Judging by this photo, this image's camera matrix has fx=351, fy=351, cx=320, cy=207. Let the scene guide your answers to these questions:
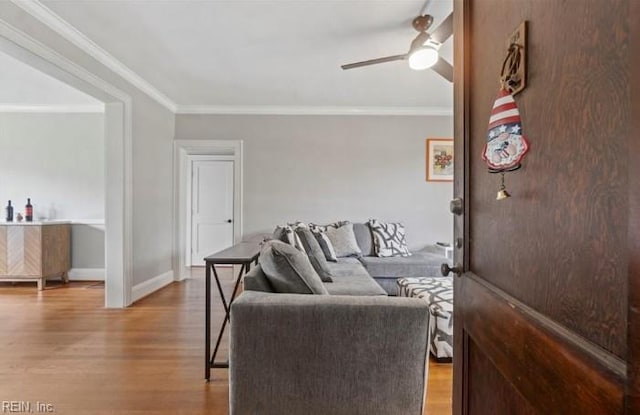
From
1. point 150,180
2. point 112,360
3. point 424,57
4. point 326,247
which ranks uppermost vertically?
point 424,57

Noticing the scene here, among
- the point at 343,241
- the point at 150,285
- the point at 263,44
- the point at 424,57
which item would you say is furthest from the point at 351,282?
the point at 150,285

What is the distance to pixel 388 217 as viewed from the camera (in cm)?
484

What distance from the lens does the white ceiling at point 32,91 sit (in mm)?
3494

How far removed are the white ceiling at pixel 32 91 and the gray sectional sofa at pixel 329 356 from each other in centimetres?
355

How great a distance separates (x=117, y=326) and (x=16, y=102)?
11.6 feet

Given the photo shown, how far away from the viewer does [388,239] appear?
4.40m

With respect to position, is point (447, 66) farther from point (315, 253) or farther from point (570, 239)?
point (570, 239)

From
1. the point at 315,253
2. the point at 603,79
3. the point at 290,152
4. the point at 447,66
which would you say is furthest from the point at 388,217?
the point at 603,79

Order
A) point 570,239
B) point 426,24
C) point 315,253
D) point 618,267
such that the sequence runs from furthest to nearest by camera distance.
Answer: point 315,253 < point 426,24 < point 570,239 < point 618,267

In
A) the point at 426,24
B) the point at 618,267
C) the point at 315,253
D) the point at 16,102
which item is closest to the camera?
the point at 618,267

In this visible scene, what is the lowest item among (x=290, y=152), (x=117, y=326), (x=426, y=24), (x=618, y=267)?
(x=117, y=326)

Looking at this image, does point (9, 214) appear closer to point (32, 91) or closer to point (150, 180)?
point (32, 91)

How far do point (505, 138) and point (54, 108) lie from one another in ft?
18.9

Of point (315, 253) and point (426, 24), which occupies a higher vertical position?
point (426, 24)
